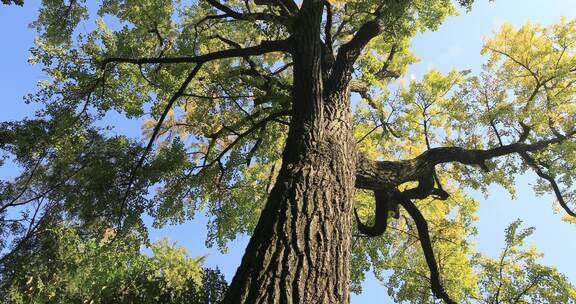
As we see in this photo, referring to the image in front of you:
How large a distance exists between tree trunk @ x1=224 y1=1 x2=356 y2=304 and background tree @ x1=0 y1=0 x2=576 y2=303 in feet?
0.09

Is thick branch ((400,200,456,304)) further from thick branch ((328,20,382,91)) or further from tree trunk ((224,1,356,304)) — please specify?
tree trunk ((224,1,356,304))

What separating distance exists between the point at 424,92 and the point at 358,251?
3.76 meters

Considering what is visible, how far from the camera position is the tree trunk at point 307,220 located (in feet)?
8.04

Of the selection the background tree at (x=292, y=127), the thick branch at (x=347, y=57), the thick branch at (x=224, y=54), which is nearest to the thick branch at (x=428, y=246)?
the background tree at (x=292, y=127)

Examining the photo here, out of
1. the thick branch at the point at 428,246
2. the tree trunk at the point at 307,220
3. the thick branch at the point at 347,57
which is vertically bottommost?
the tree trunk at the point at 307,220

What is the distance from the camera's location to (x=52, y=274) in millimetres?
8320

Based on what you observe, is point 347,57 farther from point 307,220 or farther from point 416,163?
point 307,220

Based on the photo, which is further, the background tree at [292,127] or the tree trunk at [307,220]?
the background tree at [292,127]

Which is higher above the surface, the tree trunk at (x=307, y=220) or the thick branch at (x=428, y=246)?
the thick branch at (x=428, y=246)

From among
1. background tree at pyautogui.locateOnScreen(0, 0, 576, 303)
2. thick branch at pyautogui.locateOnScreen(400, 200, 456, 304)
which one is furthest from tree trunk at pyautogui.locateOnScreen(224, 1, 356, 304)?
thick branch at pyautogui.locateOnScreen(400, 200, 456, 304)

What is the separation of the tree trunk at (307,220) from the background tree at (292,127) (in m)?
0.03

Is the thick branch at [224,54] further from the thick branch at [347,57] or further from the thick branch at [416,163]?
the thick branch at [416,163]

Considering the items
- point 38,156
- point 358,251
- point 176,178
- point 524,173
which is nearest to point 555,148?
point 524,173

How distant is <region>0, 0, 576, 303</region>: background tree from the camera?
206 inches
